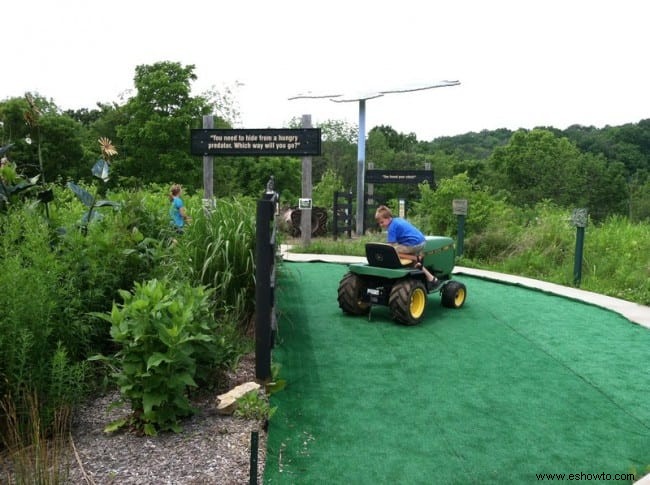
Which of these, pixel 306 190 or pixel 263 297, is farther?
pixel 306 190

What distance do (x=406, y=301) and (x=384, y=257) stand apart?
22.4 inches

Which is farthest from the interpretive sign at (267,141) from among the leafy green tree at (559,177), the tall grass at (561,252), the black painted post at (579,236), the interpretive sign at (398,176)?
the leafy green tree at (559,177)

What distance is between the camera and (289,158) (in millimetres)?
31906

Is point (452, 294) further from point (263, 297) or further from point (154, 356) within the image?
point (154, 356)

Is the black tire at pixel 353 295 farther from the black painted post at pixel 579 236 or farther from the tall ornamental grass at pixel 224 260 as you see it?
the black painted post at pixel 579 236

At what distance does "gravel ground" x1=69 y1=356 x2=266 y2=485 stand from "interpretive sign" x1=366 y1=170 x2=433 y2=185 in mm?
15359

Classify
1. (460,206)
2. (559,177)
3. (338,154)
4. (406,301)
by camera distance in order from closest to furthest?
(406,301)
(460,206)
(559,177)
(338,154)

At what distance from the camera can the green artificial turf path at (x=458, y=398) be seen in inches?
135

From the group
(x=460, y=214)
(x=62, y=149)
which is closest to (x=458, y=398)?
(x=460, y=214)

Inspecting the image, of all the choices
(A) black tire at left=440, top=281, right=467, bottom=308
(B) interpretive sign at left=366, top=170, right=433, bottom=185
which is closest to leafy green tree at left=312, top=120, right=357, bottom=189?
(B) interpretive sign at left=366, top=170, right=433, bottom=185

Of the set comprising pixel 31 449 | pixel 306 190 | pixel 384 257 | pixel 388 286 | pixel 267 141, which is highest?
pixel 267 141

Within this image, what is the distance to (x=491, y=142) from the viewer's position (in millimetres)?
70062

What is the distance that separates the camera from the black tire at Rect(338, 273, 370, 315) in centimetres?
688

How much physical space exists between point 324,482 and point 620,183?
44.7 m
